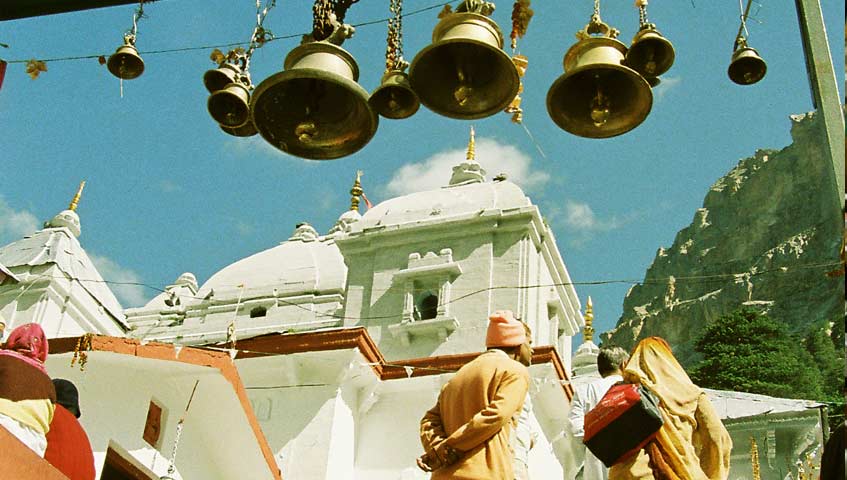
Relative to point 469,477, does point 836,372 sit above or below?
above

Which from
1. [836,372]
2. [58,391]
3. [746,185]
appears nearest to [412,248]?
[58,391]

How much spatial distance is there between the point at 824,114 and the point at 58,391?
17.8ft

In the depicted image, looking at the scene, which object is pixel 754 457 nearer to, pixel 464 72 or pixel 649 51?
pixel 649 51

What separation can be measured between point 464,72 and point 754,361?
45.7 m

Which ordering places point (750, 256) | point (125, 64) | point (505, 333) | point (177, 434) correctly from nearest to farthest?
1. point (505, 333)
2. point (125, 64)
3. point (177, 434)
4. point (750, 256)

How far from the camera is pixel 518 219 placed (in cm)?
2439

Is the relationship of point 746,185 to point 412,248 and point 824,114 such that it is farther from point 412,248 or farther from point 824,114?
point 824,114

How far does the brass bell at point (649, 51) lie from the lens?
21.1ft

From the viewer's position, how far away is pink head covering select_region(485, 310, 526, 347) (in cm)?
552

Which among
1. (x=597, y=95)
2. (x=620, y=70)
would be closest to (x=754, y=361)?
(x=597, y=95)

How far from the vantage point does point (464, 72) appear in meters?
6.00

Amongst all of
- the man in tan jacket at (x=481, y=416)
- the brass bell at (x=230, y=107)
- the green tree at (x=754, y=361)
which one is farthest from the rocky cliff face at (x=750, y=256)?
the man in tan jacket at (x=481, y=416)

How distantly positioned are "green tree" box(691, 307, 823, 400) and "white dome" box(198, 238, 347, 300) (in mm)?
21780

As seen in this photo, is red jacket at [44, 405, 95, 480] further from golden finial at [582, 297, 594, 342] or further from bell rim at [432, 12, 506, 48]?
golden finial at [582, 297, 594, 342]
